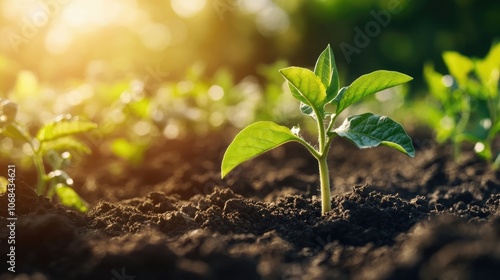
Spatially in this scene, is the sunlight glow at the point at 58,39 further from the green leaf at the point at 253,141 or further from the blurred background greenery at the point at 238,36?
the green leaf at the point at 253,141

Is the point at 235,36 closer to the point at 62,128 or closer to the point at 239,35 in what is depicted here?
the point at 239,35

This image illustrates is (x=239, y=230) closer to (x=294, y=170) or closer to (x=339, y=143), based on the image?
(x=294, y=170)

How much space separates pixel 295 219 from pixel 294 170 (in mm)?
1599

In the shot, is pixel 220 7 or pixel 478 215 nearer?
pixel 478 215

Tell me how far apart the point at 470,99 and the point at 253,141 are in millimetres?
2210

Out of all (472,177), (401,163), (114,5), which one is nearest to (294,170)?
(401,163)

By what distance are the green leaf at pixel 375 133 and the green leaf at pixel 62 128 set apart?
1.20 meters

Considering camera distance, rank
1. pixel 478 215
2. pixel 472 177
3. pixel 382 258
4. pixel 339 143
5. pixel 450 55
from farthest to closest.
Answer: pixel 339 143
pixel 450 55
pixel 472 177
pixel 478 215
pixel 382 258

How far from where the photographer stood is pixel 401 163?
4082 mm

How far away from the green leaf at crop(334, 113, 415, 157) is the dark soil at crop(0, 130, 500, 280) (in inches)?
10.2

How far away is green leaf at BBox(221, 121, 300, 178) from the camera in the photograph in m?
2.14

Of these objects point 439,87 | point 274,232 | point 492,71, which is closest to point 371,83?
point 274,232

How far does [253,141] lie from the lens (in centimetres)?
217

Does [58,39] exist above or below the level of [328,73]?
above
